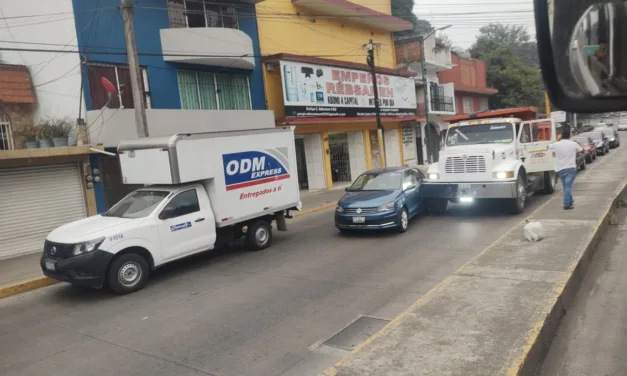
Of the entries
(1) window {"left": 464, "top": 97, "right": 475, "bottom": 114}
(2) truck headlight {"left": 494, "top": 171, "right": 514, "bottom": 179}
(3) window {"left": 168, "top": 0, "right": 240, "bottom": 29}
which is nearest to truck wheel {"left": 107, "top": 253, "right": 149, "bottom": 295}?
(2) truck headlight {"left": 494, "top": 171, "right": 514, "bottom": 179}

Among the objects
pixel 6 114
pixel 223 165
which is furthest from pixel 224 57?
pixel 223 165

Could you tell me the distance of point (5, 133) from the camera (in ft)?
41.1

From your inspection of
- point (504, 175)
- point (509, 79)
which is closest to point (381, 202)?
point (504, 175)

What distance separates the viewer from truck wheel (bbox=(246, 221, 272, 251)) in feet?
33.3

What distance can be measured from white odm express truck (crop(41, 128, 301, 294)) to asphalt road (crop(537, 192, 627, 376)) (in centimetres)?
609

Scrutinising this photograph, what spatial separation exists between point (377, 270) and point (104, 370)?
4476 millimetres

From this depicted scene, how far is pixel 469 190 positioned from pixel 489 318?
277 inches

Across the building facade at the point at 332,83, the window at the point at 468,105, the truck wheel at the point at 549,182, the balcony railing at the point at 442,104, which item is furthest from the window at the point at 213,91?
the window at the point at 468,105

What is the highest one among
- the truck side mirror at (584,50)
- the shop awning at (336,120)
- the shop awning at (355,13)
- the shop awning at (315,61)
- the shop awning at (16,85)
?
the shop awning at (355,13)

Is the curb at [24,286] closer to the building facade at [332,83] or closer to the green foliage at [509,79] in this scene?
the building facade at [332,83]

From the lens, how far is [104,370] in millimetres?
4918

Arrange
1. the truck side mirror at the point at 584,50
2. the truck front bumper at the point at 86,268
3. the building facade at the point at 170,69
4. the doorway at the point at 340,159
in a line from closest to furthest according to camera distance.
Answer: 1. the truck side mirror at the point at 584,50
2. the truck front bumper at the point at 86,268
3. the building facade at the point at 170,69
4. the doorway at the point at 340,159

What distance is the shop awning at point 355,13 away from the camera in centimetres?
→ 2135

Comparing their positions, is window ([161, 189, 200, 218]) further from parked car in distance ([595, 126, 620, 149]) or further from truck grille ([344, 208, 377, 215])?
parked car in distance ([595, 126, 620, 149])
